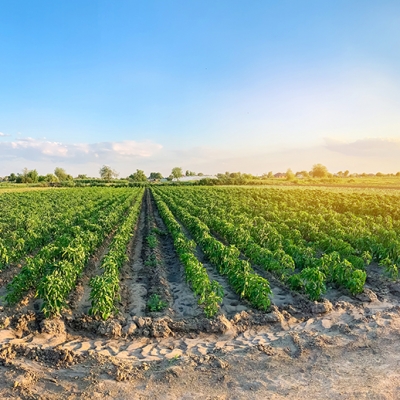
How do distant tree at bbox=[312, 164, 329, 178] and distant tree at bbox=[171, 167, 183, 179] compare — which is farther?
distant tree at bbox=[171, 167, 183, 179]

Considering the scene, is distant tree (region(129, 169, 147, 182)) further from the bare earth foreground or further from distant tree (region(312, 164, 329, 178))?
the bare earth foreground

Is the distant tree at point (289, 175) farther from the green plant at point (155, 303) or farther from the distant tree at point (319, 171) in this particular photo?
the green plant at point (155, 303)

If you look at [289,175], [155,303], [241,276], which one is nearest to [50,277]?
[155,303]

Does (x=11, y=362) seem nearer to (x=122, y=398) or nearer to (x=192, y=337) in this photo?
(x=122, y=398)

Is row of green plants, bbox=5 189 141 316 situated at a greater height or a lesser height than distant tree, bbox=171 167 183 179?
lesser

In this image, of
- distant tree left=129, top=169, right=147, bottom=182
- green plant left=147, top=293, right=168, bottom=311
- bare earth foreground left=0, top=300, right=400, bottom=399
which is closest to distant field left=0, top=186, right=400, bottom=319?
green plant left=147, top=293, right=168, bottom=311

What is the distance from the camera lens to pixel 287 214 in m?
22.3

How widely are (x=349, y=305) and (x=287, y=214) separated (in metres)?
13.6

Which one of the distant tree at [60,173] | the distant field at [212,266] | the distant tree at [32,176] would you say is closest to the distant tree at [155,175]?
the distant tree at [60,173]

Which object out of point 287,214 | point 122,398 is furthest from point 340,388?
point 287,214

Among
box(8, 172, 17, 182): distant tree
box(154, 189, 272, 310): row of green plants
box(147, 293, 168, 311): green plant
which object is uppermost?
box(8, 172, 17, 182): distant tree

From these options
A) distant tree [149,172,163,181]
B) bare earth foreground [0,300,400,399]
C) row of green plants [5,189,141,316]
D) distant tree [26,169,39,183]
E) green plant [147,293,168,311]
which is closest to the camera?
bare earth foreground [0,300,400,399]

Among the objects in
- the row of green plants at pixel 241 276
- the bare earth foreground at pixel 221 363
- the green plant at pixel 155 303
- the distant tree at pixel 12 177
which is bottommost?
the bare earth foreground at pixel 221 363

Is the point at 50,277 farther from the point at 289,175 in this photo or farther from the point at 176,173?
the point at 176,173
